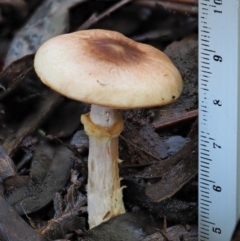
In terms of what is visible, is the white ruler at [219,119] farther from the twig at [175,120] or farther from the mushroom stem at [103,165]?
the twig at [175,120]

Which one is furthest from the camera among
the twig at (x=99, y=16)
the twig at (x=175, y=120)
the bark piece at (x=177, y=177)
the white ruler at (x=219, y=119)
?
the twig at (x=99, y=16)

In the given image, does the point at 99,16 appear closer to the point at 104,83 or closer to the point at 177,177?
the point at 177,177

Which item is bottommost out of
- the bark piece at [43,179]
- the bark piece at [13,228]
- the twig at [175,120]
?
the twig at [175,120]

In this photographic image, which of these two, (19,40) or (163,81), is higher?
(163,81)

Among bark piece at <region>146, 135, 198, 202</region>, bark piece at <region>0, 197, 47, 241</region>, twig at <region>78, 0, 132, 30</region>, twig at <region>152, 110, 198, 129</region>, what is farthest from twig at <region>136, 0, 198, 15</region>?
bark piece at <region>0, 197, 47, 241</region>

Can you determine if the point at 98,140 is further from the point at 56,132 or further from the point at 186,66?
the point at 186,66

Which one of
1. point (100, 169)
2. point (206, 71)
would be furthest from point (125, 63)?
point (100, 169)

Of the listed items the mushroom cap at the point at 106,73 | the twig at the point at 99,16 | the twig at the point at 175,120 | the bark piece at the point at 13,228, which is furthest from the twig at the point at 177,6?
the bark piece at the point at 13,228

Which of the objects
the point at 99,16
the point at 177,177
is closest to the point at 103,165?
the point at 177,177
